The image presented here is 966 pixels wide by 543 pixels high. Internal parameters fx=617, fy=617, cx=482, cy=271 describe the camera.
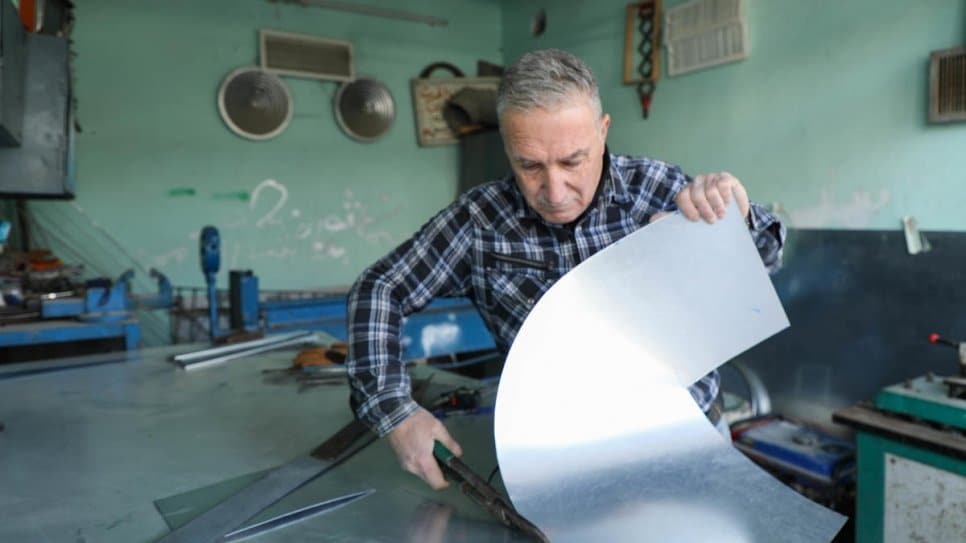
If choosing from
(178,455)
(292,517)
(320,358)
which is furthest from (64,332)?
(292,517)


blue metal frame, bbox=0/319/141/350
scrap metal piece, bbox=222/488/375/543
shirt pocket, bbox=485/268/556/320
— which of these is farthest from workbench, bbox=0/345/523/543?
blue metal frame, bbox=0/319/141/350

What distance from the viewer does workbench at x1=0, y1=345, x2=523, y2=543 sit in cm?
83

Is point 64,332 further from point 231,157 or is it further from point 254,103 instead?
point 254,103

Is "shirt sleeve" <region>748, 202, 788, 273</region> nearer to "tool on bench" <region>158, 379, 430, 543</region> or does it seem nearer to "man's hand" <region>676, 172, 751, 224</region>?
"man's hand" <region>676, 172, 751, 224</region>

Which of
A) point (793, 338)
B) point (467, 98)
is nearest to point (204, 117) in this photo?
point (467, 98)

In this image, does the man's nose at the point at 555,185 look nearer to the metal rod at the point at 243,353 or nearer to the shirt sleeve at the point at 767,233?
the shirt sleeve at the point at 767,233

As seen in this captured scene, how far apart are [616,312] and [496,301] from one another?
1.15 ft

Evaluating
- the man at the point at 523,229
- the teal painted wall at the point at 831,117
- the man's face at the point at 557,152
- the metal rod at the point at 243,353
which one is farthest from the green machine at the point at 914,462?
the metal rod at the point at 243,353

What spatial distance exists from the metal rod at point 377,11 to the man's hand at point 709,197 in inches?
145

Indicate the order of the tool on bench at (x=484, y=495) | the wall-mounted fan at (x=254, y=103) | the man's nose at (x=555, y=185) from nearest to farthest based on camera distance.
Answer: the tool on bench at (x=484, y=495) < the man's nose at (x=555, y=185) < the wall-mounted fan at (x=254, y=103)

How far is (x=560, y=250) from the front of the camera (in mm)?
1123

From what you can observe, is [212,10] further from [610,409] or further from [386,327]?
[610,409]

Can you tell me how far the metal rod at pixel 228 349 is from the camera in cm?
174

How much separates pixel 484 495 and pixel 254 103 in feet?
11.7
